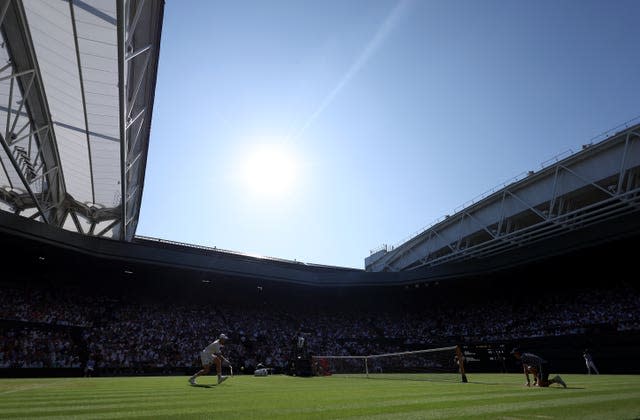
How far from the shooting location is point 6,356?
2423cm

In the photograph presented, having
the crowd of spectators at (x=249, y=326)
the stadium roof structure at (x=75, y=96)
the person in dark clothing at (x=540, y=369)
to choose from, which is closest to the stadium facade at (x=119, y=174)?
the stadium roof structure at (x=75, y=96)

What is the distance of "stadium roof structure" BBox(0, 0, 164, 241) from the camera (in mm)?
15219

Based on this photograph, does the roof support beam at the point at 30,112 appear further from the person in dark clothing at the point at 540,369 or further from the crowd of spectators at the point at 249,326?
the person in dark clothing at the point at 540,369

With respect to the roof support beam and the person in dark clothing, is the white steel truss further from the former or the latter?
the roof support beam

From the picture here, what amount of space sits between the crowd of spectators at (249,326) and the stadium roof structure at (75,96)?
810 centimetres

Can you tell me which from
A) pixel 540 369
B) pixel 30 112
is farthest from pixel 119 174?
pixel 540 369

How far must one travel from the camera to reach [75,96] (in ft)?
63.8

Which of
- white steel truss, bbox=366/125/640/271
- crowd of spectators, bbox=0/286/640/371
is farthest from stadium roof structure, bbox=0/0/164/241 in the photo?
white steel truss, bbox=366/125/640/271

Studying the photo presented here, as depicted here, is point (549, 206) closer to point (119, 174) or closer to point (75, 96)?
point (119, 174)

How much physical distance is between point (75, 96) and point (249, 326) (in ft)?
85.9

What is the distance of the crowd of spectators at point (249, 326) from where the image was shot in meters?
27.3

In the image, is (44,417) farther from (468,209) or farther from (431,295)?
(431,295)

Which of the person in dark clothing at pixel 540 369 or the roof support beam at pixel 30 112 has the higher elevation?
the roof support beam at pixel 30 112

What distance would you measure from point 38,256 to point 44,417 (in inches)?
1207
